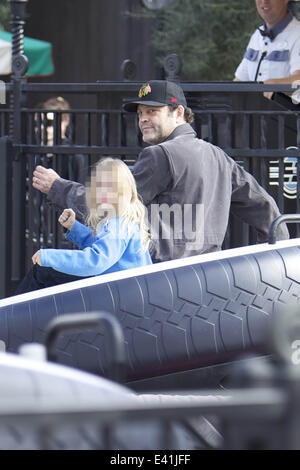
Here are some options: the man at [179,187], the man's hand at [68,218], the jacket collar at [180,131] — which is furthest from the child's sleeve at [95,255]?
the jacket collar at [180,131]

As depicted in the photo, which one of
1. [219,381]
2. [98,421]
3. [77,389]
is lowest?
[219,381]

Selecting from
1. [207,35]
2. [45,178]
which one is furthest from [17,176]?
[207,35]

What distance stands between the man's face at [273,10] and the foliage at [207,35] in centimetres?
518

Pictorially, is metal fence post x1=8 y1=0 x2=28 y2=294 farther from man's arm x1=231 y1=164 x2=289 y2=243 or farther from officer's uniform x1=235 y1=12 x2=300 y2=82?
man's arm x1=231 y1=164 x2=289 y2=243

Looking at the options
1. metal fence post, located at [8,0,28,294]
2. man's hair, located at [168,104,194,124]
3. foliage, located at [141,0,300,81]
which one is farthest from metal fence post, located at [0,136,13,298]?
foliage, located at [141,0,300,81]

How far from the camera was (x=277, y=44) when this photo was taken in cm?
696

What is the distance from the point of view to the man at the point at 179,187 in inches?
176

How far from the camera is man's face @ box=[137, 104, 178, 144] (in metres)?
4.73

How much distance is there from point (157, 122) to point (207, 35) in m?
8.54

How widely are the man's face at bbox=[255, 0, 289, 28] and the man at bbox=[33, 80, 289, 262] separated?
239 cm
